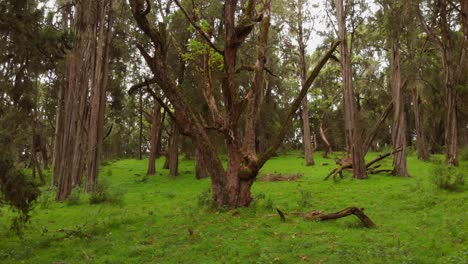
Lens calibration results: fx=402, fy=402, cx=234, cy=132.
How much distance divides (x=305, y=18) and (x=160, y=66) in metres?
20.4

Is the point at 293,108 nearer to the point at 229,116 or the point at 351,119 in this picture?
the point at 229,116

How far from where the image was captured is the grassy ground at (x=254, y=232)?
25.6 ft

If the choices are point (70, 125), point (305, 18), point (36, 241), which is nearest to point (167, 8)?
point (305, 18)

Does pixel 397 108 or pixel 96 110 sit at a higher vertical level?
pixel 397 108

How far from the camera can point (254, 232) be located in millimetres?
9758

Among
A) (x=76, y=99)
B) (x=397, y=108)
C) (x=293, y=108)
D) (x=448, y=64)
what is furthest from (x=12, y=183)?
(x=448, y=64)

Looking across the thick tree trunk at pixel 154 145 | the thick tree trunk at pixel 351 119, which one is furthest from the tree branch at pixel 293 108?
the thick tree trunk at pixel 154 145

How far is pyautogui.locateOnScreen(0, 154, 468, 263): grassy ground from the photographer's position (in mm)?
7812

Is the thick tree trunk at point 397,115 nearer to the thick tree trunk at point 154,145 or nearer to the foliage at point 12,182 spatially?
the thick tree trunk at point 154,145

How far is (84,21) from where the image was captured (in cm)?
1716

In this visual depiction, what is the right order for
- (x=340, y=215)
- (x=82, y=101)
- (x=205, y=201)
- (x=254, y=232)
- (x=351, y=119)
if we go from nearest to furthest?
(x=254, y=232), (x=340, y=215), (x=205, y=201), (x=82, y=101), (x=351, y=119)

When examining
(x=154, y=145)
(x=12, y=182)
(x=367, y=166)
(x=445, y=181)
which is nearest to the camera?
(x=12, y=182)

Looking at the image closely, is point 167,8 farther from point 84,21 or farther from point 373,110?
point 373,110

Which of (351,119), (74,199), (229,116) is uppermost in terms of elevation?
(351,119)
